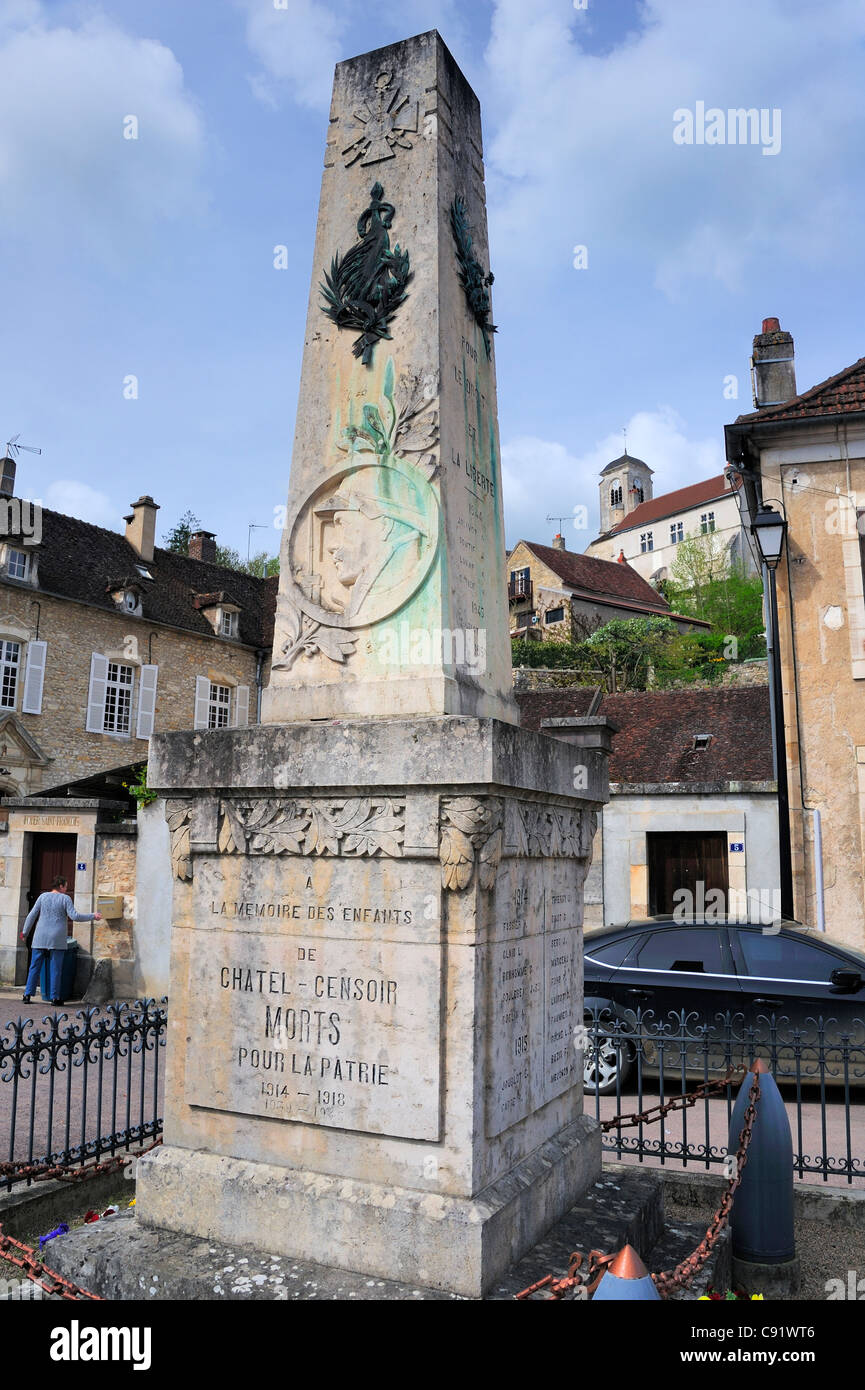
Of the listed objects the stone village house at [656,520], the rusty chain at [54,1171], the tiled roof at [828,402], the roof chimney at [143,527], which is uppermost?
the stone village house at [656,520]

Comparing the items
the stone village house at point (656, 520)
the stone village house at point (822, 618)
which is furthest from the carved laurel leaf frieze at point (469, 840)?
the stone village house at point (656, 520)

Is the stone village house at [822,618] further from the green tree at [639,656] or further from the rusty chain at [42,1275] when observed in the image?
the green tree at [639,656]

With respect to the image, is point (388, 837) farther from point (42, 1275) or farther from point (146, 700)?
point (146, 700)

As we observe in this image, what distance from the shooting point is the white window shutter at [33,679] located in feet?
76.9

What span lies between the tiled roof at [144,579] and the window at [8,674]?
1626 millimetres

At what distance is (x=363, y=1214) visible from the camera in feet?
10.7

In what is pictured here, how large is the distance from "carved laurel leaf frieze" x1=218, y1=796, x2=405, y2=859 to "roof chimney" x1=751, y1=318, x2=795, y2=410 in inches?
536

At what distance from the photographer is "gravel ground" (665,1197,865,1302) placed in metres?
4.36

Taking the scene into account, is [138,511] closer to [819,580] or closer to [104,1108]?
[819,580]

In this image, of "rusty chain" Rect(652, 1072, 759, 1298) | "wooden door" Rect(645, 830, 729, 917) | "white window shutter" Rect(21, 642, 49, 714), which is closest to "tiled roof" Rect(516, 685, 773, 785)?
"wooden door" Rect(645, 830, 729, 917)

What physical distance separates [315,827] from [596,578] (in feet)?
152

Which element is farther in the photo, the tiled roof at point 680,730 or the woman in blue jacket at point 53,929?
the tiled roof at point 680,730

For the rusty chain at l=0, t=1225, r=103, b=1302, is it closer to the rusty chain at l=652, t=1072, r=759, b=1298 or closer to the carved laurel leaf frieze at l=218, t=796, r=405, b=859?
the carved laurel leaf frieze at l=218, t=796, r=405, b=859

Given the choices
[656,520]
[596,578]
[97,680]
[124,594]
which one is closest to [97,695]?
[97,680]
